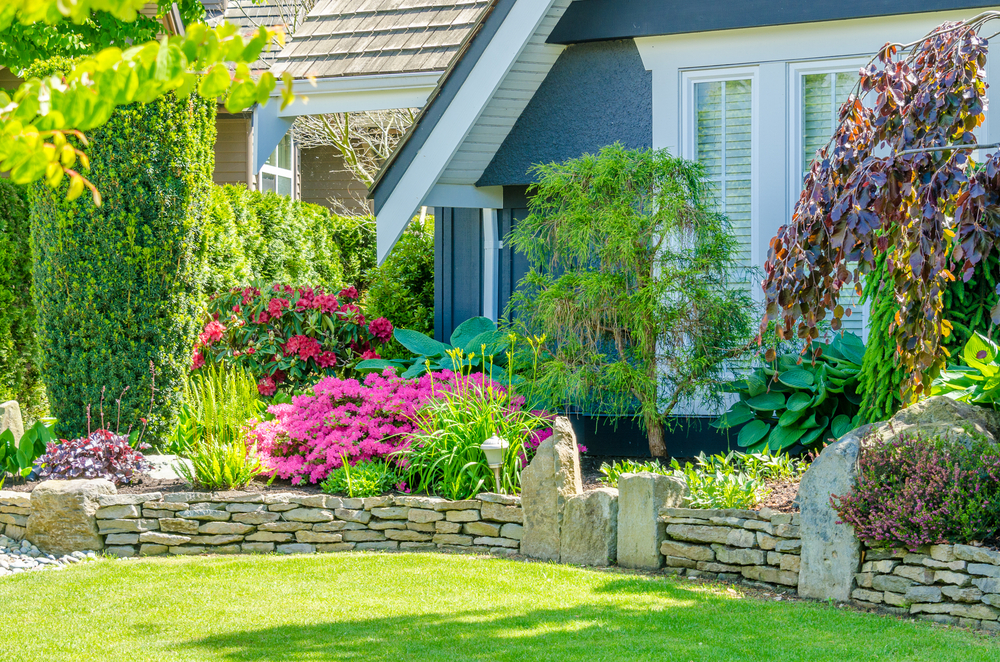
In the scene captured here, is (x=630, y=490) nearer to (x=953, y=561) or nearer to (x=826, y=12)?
(x=953, y=561)

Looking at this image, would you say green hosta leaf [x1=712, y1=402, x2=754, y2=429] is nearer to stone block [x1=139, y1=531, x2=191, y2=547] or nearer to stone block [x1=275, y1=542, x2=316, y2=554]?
stone block [x1=275, y1=542, x2=316, y2=554]

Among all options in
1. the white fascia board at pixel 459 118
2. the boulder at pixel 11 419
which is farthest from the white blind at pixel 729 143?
the boulder at pixel 11 419

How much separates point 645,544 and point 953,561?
1654mm

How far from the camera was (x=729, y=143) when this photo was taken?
7.83m

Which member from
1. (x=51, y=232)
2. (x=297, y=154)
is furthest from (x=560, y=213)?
(x=297, y=154)

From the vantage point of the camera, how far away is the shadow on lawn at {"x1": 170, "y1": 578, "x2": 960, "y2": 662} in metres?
4.14

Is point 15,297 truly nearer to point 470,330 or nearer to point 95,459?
point 95,459

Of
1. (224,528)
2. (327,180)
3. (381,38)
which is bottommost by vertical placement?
(224,528)

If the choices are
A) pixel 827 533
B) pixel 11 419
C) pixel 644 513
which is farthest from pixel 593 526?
pixel 11 419

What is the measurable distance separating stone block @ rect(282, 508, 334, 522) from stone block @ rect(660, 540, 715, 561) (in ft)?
6.26

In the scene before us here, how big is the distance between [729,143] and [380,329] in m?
3.69

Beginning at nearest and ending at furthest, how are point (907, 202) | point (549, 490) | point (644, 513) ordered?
point (907, 202)
point (644, 513)
point (549, 490)

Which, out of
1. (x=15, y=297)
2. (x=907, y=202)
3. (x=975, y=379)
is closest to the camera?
(x=907, y=202)

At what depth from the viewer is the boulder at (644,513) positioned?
554 centimetres
